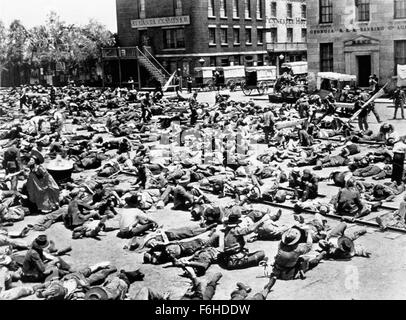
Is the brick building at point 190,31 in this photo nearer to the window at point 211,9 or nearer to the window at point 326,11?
the window at point 211,9

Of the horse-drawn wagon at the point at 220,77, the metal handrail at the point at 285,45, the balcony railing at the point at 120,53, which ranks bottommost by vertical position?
the horse-drawn wagon at the point at 220,77

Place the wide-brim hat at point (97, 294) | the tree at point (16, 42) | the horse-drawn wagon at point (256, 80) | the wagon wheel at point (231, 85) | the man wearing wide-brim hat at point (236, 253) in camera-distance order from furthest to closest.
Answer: the wagon wheel at point (231, 85), the tree at point (16, 42), the horse-drawn wagon at point (256, 80), the man wearing wide-brim hat at point (236, 253), the wide-brim hat at point (97, 294)

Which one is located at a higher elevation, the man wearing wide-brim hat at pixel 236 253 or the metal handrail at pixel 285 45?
the metal handrail at pixel 285 45

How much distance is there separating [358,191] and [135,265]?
5692 millimetres

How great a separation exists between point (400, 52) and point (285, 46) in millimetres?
27400

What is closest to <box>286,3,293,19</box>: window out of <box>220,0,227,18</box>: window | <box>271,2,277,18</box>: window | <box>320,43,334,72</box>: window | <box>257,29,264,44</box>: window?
<box>271,2,277,18</box>: window

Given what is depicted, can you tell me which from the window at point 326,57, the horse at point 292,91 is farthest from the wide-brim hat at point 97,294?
the window at point 326,57

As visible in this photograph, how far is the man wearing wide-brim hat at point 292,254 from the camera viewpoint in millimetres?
9359

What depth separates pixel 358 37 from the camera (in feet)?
118

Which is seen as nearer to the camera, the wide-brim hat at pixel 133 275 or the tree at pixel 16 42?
the wide-brim hat at pixel 133 275

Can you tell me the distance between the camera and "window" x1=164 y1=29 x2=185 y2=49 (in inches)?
2061

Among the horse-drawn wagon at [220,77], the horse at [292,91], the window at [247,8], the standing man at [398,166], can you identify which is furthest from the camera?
the window at [247,8]

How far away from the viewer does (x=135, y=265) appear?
1088 cm
